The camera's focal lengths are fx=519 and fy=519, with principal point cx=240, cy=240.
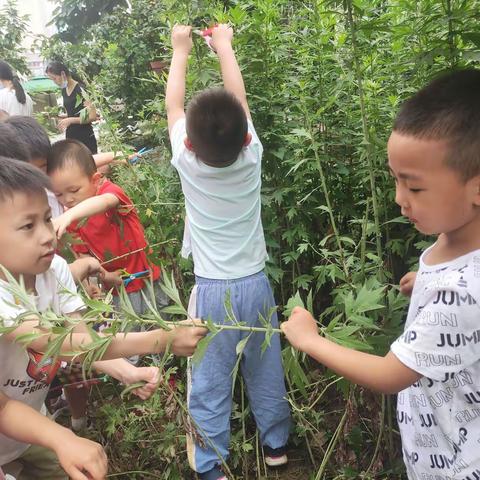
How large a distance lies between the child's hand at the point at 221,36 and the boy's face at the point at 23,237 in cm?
89

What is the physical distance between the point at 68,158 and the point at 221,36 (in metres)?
0.91

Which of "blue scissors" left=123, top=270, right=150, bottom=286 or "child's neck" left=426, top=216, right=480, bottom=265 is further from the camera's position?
"blue scissors" left=123, top=270, right=150, bottom=286

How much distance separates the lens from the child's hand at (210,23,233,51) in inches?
72.6

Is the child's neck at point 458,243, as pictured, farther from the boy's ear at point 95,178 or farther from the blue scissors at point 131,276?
the boy's ear at point 95,178

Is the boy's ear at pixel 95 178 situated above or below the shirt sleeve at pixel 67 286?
above

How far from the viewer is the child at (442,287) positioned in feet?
3.16

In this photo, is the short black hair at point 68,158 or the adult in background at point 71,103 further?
the adult in background at point 71,103

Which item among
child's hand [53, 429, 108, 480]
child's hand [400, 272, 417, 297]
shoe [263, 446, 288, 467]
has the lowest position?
shoe [263, 446, 288, 467]

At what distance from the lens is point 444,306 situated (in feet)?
3.16

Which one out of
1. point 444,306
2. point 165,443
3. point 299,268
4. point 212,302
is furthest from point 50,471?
point 444,306

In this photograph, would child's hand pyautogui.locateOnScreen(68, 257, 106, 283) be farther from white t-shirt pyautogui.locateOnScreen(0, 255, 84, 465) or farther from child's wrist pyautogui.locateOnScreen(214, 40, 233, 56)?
child's wrist pyautogui.locateOnScreen(214, 40, 233, 56)

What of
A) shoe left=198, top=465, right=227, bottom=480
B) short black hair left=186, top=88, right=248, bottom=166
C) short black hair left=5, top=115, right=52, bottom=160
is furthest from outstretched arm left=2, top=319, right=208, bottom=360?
short black hair left=5, top=115, right=52, bottom=160

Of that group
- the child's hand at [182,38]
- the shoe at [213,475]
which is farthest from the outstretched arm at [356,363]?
the child's hand at [182,38]

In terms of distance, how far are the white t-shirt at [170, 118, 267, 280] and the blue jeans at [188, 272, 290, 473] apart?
6 cm
